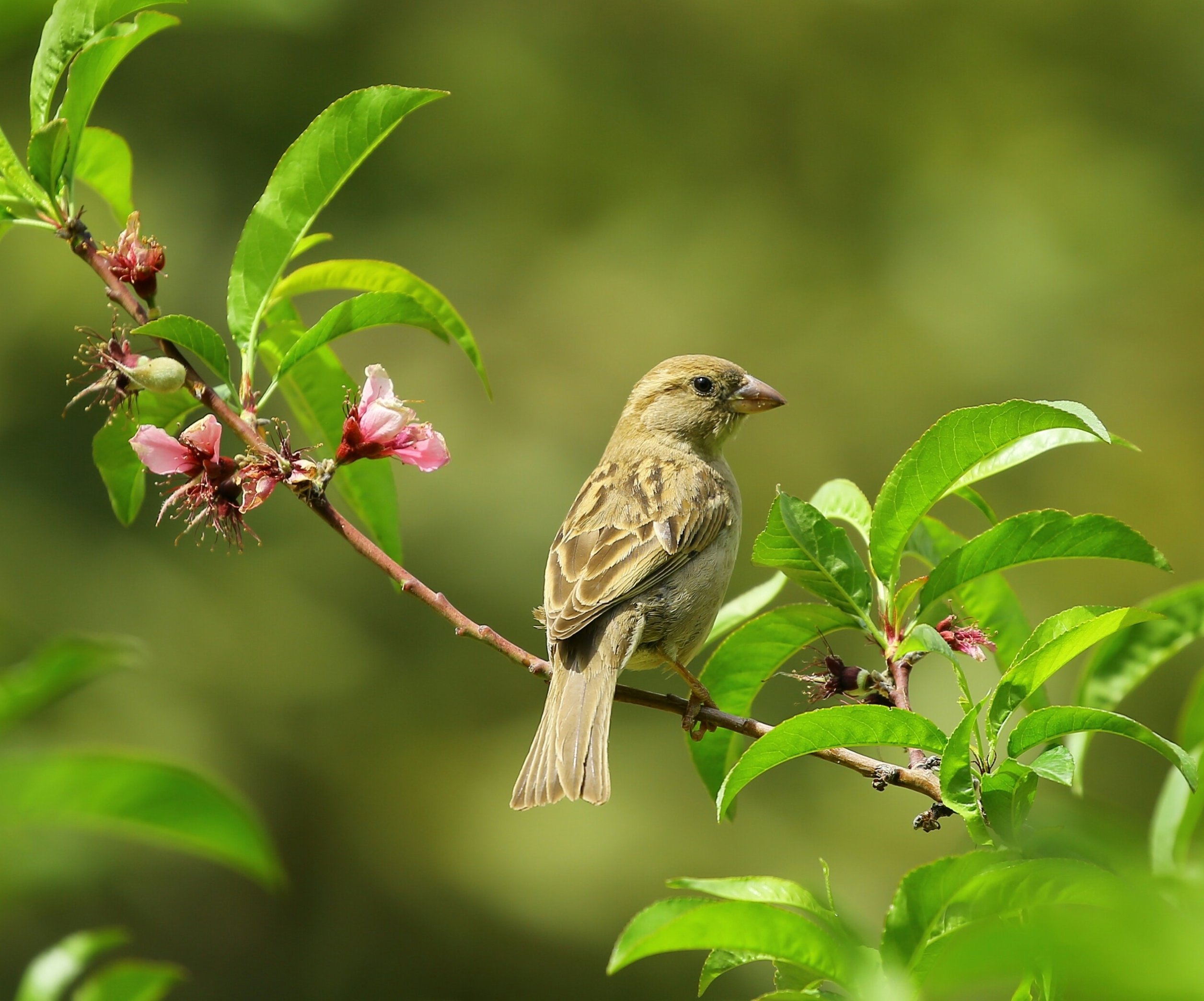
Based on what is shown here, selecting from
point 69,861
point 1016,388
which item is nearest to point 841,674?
point 69,861

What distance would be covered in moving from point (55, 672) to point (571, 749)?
2357 mm

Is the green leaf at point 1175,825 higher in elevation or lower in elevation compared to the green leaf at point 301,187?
lower

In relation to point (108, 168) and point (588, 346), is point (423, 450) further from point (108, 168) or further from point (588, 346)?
point (588, 346)

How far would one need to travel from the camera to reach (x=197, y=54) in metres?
12.2

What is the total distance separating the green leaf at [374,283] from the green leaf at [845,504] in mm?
933

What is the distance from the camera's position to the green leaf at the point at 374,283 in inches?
120

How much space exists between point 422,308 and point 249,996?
934 cm

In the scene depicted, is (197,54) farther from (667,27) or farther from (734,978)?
(734,978)

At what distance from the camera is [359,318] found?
271cm

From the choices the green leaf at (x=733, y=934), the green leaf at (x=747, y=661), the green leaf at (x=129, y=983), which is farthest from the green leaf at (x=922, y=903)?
the green leaf at (x=129, y=983)

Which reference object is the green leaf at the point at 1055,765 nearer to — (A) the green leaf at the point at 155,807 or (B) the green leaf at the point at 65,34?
(A) the green leaf at the point at 155,807

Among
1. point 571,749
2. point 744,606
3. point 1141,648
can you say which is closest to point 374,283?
point 744,606

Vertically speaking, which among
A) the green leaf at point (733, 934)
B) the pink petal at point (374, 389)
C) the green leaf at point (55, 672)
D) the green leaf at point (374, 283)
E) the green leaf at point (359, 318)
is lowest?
the green leaf at point (733, 934)

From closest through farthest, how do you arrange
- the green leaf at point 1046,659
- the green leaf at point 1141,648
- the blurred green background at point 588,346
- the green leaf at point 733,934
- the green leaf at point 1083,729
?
the green leaf at point 733,934 → the green leaf at point 1083,729 → the green leaf at point 1046,659 → the green leaf at point 1141,648 → the blurred green background at point 588,346
